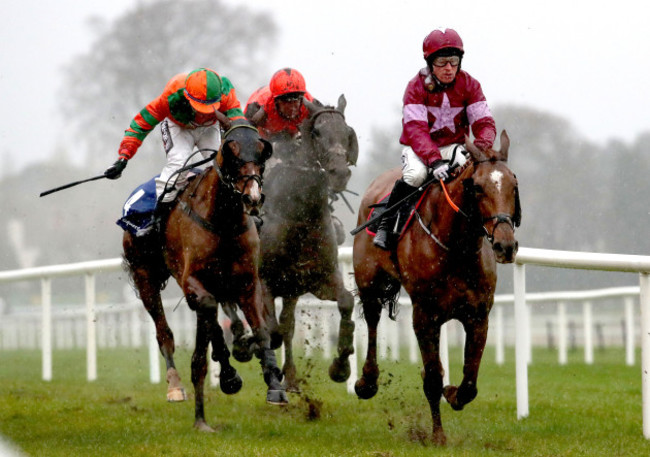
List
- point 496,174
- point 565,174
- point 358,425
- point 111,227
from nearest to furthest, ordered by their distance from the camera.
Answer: point 496,174
point 358,425
point 565,174
point 111,227

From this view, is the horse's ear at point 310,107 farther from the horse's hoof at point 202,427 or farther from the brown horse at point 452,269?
the horse's hoof at point 202,427

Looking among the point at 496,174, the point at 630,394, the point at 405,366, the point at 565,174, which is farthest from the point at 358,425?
the point at 565,174

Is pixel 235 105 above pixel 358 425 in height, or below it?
above

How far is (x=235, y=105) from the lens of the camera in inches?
304

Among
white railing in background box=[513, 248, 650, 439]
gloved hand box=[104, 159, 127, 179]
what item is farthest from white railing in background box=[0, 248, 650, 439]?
gloved hand box=[104, 159, 127, 179]

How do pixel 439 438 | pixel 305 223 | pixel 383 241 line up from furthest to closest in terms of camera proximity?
pixel 305 223 < pixel 383 241 < pixel 439 438

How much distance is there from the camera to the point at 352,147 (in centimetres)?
849

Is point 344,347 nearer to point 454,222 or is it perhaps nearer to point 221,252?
point 221,252

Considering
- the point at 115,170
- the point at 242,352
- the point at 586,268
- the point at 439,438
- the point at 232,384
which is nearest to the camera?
the point at 439,438

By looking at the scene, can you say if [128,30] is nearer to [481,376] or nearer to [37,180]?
[37,180]

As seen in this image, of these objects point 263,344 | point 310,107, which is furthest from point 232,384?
point 310,107

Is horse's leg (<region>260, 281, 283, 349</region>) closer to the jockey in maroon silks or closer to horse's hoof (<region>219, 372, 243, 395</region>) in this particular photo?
horse's hoof (<region>219, 372, 243, 395</region>)

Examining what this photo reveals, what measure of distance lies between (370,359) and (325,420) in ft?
1.76

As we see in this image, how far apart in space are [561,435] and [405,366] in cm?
612
